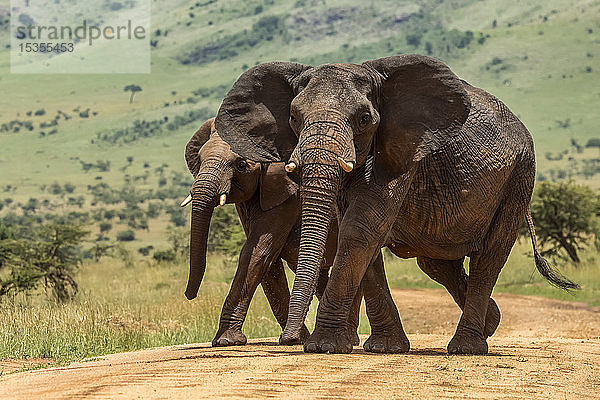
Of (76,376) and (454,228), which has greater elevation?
(454,228)

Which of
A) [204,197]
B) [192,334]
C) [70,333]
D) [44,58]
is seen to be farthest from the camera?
[44,58]

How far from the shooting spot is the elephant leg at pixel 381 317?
915 centimetres

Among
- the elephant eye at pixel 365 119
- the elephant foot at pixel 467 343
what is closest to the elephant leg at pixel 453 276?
the elephant foot at pixel 467 343

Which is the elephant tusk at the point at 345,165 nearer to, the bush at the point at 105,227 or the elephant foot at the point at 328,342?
the elephant foot at the point at 328,342

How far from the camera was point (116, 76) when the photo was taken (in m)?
162

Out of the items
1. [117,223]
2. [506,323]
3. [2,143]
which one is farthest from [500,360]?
[2,143]

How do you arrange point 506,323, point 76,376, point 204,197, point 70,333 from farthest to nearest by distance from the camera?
point 506,323, point 70,333, point 204,197, point 76,376

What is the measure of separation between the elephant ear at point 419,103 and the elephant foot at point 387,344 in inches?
68.0

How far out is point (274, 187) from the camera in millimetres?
10836

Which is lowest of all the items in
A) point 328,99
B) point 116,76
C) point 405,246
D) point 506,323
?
point 506,323

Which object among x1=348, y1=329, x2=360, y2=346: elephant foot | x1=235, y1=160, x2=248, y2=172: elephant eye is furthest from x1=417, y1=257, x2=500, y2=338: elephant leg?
x1=235, y1=160, x2=248, y2=172: elephant eye

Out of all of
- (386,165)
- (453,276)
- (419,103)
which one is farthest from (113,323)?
(419,103)

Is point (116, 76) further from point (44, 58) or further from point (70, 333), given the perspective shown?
point (70, 333)

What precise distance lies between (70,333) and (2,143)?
112m
